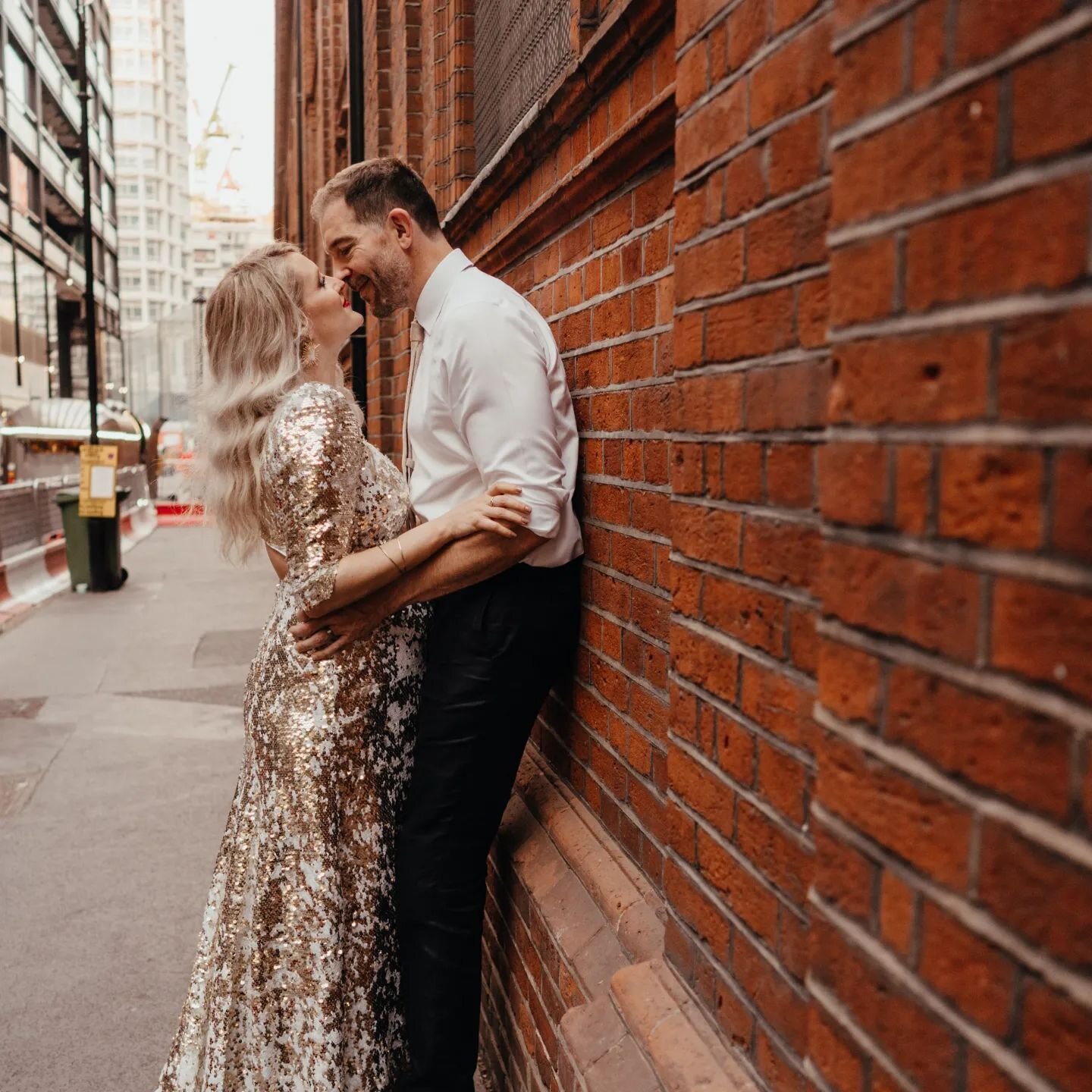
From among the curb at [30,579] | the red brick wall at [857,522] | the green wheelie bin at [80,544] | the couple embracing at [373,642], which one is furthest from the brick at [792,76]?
the green wheelie bin at [80,544]

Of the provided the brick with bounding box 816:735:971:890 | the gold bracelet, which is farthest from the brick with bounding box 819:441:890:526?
the gold bracelet

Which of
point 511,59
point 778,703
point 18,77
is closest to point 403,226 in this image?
point 511,59

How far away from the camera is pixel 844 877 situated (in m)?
1.07

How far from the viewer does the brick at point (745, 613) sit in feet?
4.70

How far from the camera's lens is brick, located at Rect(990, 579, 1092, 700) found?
760 mm

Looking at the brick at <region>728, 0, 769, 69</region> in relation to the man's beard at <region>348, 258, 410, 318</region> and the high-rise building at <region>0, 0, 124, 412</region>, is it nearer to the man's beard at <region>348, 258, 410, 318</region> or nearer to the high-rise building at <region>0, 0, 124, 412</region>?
the man's beard at <region>348, 258, 410, 318</region>

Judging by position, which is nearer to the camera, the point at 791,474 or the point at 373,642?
the point at 791,474

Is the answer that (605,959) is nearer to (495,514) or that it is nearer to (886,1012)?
(495,514)

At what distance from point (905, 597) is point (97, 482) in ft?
40.1

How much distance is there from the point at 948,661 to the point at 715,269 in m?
0.84

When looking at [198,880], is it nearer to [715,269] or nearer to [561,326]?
[561,326]

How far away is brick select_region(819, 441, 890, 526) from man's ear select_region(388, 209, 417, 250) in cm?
192

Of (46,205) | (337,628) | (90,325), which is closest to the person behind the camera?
(337,628)

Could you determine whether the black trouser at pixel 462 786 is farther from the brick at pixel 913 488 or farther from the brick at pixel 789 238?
the brick at pixel 913 488
